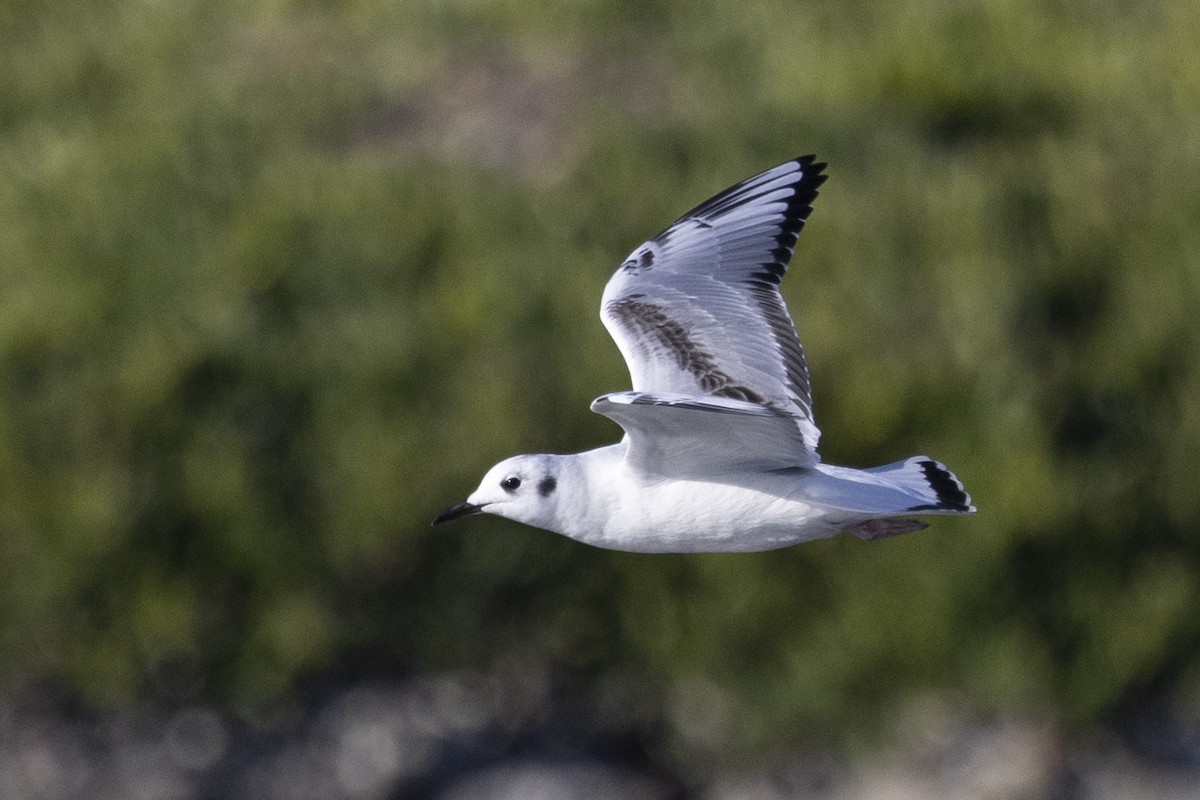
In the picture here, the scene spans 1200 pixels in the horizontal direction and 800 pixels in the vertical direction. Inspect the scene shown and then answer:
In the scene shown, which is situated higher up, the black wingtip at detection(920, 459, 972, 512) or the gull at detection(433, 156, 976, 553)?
the gull at detection(433, 156, 976, 553)

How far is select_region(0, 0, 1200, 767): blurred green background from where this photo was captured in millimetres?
6105

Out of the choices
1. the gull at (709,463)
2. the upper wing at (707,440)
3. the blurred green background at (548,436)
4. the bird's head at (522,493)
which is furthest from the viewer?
the blurred green background at (548,436)

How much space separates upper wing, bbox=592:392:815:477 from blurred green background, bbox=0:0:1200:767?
8.77 feet

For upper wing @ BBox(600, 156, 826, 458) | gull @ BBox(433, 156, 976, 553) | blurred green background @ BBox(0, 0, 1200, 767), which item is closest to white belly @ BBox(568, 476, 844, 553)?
gull @ BBox(433, 156, 976, 553)

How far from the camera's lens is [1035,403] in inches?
245

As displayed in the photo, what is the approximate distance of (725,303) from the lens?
3801mm

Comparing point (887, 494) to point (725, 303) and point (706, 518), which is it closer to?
point (706, 518)

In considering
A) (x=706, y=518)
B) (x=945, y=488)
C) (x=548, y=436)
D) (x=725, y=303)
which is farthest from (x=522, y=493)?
(x=548, y=436)

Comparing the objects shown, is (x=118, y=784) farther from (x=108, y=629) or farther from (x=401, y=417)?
(x=401, y=417)

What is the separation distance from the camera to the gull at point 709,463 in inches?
134

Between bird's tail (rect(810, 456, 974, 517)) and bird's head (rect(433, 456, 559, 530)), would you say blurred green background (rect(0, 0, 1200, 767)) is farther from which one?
bird's head (rect(433, 456, 559, 530))

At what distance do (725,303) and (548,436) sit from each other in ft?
8.24

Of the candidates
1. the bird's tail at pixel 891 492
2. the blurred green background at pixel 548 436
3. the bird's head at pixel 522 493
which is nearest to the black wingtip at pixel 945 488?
the bird's tail at pixel 891 492

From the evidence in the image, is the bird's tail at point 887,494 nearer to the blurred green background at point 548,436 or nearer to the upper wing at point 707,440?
the upper wing at point 707,440
